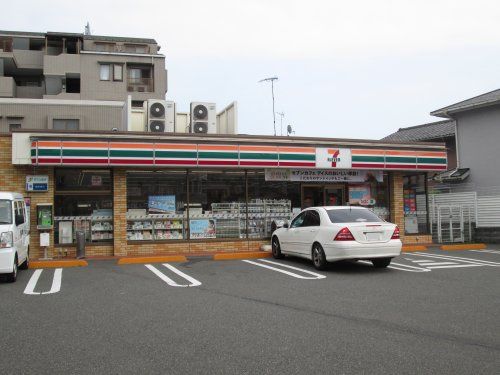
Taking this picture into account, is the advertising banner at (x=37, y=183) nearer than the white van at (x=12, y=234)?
No

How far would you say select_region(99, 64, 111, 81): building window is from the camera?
4000 cm

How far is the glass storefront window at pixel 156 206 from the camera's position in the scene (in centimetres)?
1588

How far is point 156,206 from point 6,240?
→ 6198 millimetres

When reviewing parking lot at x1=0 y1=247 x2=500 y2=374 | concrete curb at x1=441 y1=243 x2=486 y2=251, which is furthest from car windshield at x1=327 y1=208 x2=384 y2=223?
concrete curb at x1=441 y1=243 x2=486 y2=251

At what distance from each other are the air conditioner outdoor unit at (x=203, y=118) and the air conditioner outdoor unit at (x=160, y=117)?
2.87 feet

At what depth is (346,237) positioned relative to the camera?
11.1 meters

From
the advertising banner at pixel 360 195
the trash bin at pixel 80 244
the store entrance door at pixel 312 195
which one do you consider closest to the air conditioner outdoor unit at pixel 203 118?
the store entrance door at pixel 312 195

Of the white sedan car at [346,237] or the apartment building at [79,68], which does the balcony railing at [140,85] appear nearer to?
the apartment building at [79,68]

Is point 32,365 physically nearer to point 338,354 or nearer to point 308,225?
point 338,354

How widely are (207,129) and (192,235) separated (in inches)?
180

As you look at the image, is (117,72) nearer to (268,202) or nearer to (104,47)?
(104,47)

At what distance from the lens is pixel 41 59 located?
135 feet

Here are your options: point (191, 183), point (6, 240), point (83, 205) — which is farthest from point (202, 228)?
point (6, 240)

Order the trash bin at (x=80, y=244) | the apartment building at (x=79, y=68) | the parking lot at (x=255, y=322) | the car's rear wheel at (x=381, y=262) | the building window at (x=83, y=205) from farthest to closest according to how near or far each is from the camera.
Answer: the apartment building at (x=79, y=68), the building window at (x=83, y=205), the trash bin at (x=80, y=244), the car's rear wheel at (x=381, y=262), the parking lot at (x=255, y=322)
